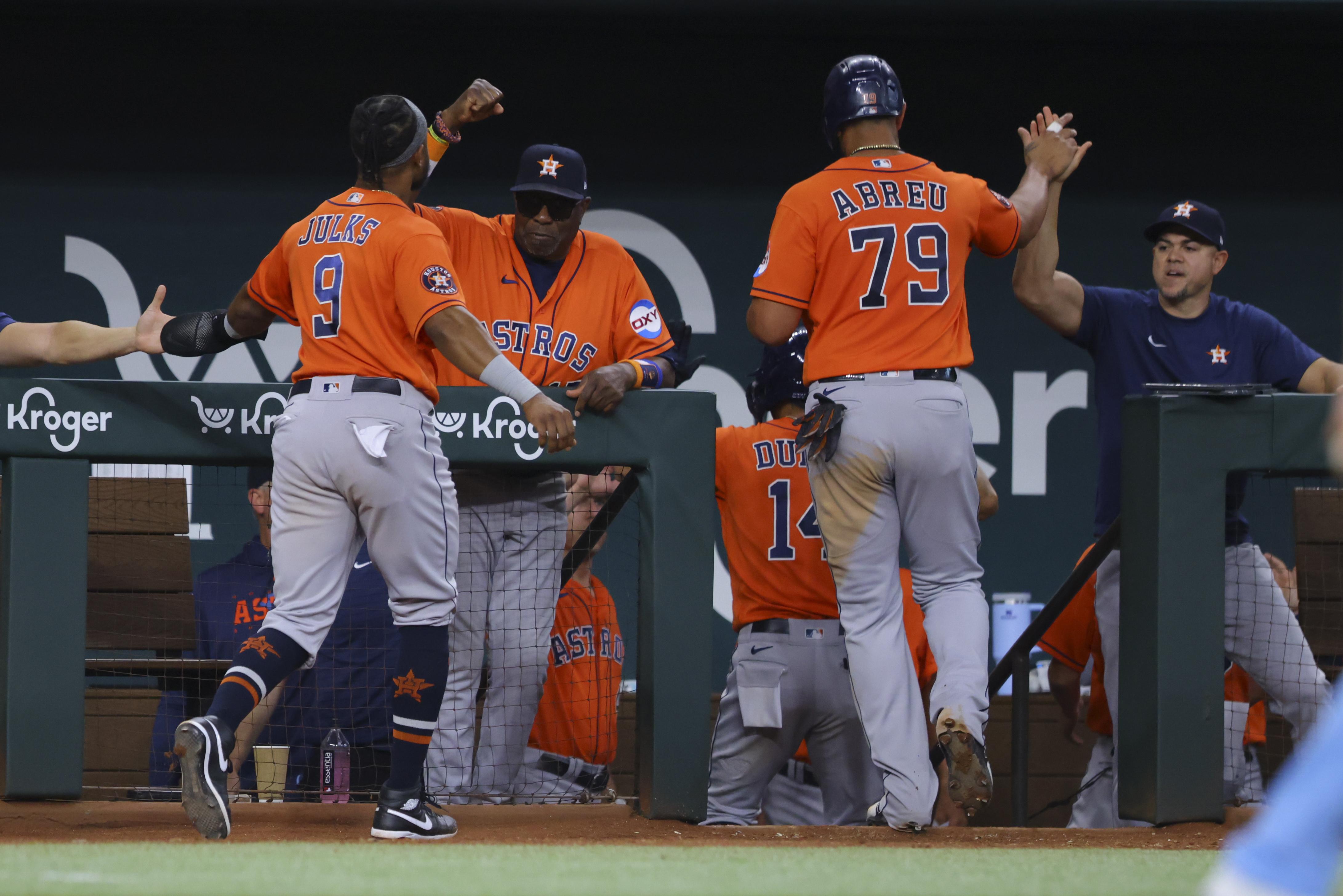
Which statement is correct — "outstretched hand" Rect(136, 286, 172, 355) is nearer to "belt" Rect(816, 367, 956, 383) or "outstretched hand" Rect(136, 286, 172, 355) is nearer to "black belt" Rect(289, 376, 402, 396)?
"black belt" Rect(289, 376, 402, 396)

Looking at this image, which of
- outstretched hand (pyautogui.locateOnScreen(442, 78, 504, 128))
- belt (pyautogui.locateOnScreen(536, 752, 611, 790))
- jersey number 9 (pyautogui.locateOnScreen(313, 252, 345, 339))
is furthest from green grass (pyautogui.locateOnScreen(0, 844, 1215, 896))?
outstretched hand (pyautogui.locateOnScreen(442, 78, 504, 128))

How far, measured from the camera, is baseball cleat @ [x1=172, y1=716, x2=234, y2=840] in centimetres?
283

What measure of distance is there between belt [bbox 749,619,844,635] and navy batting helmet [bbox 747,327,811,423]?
620 millimetres

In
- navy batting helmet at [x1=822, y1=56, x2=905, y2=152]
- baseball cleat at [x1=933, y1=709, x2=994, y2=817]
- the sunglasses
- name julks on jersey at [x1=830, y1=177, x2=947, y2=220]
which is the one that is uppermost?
navy batting helmet at [x1=822, y1=56, x2=905, y2=152]

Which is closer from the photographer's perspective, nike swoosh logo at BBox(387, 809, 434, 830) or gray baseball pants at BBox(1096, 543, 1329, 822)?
nike swoosh logo at BBox(387, 809, 434, 830)

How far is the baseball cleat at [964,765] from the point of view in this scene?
3.01m

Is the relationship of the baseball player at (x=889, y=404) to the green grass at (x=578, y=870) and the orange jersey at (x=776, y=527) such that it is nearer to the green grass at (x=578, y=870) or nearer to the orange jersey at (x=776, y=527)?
the green grass at (x=578, y=870)

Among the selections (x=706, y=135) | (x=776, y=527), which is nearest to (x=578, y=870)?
(x=776, y=527)

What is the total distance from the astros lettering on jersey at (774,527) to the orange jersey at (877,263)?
542mm

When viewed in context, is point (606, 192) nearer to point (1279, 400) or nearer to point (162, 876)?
point (1279, 400)

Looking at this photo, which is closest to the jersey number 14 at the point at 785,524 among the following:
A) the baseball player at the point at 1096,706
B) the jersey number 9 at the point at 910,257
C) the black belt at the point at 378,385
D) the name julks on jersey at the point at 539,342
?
the name julks on jersey at the point at 539,342

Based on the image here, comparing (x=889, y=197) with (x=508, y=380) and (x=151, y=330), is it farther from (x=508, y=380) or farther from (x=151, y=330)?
(x=151, y=330)

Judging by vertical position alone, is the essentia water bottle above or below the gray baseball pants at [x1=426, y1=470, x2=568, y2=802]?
below

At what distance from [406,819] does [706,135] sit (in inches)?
150
